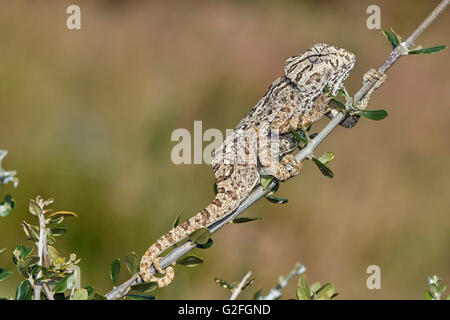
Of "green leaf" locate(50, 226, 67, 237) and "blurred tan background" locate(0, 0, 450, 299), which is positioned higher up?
"blurred tan background" locate(0, 0, 450, 299)

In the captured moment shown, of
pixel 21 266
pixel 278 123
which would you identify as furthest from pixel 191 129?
pixel 21 266

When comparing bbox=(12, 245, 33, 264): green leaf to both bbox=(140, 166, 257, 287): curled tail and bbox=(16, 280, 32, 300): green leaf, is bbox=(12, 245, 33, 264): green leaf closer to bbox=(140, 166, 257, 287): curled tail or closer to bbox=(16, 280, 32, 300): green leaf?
bbox=(16, 280, 32, 300): green leaf

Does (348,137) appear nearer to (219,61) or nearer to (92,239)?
(219,61)

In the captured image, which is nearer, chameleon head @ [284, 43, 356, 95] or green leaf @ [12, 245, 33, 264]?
green leaf @ [12, 245, 33, 264]

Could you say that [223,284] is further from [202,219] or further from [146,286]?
[202,219]

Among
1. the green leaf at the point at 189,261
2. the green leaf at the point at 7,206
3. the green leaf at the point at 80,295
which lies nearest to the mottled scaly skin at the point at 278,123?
the green leaf at the point at 189,261

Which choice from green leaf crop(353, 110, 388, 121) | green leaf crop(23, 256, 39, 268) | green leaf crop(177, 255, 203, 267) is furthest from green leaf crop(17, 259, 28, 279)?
green leaf crop(353, 110, 388, 121)

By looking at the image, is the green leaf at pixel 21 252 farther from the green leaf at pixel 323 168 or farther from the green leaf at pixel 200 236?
the green leaf at pixel 323 168

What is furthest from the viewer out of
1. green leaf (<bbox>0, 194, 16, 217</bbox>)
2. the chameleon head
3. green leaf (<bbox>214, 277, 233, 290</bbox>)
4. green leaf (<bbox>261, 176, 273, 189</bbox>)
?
the chameleon head

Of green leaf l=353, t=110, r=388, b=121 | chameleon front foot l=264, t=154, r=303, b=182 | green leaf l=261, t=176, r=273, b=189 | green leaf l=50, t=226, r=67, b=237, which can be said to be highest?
chameleon front foot l=264, t=154, r=303, b=182
